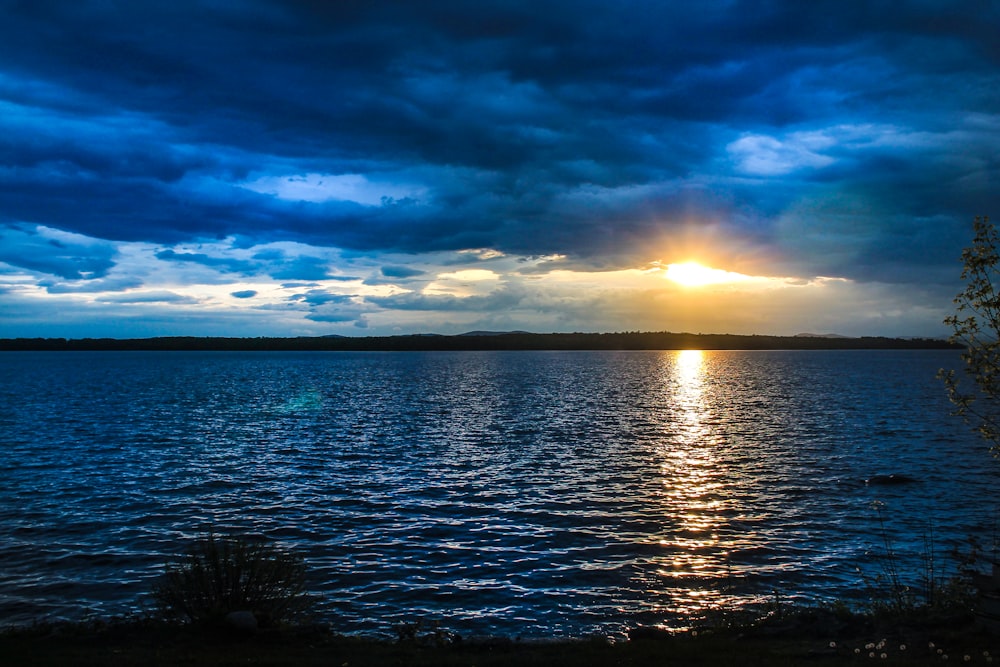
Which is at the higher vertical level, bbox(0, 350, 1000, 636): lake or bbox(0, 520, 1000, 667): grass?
bbox(0, 520, 1000, 667): grass

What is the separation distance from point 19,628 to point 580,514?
20210 mm

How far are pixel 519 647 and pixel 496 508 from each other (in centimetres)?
1616

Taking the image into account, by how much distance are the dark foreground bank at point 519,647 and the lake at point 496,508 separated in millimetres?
2736

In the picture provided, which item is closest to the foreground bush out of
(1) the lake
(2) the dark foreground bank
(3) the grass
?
(3) the grass

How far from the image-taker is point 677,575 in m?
22.3

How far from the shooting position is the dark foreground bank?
13539mm

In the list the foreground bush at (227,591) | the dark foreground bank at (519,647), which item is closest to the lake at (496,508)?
the foreground bush at (227,591)

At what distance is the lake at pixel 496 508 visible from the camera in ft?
68.1

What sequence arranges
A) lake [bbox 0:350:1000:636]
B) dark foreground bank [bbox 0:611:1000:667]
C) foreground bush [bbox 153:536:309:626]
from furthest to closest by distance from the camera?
lake [bbox 0:350:1000:636] < foreground bush [bbox 153:536:309:626] < dark foreground bank [bbox 0:611:1000:667]

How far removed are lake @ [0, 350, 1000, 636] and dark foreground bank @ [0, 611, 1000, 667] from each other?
2736mm

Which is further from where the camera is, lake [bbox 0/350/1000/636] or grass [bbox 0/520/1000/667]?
lake [bbox 0/350/1000/636]

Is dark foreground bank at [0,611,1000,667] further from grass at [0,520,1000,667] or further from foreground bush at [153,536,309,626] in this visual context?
foreground bush at [153,536,309,626]

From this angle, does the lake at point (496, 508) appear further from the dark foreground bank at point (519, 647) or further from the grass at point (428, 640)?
the dark foreground bank at point (519, 647)

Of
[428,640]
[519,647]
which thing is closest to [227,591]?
[428,640]
